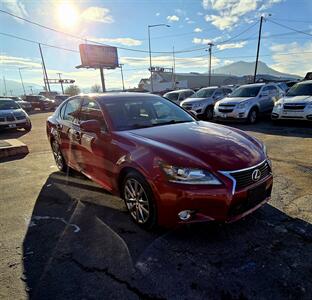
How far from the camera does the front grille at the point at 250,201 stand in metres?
2.86

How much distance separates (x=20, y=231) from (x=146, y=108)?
247 centimetres

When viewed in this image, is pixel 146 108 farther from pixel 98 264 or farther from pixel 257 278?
pixel 257 278

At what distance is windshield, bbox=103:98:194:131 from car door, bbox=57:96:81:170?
3.09 feet

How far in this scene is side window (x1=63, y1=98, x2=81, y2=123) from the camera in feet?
15.7

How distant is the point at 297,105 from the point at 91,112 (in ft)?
27.0

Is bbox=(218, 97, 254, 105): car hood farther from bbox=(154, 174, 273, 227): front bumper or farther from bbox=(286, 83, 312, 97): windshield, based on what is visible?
bbox=(154, 174, 273, 227): front bumper

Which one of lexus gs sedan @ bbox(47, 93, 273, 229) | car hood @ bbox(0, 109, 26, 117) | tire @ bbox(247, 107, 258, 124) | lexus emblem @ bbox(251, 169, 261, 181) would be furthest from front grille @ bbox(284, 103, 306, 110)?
car hood @ bbox(0, 109, 26, 117)

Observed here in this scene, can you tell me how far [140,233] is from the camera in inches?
128

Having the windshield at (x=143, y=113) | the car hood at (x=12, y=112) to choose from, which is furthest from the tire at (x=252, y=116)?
the car hood at (x=12, y=112)

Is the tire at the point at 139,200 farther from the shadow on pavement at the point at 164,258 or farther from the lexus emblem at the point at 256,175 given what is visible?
the lexus emblem at the point at 256,175

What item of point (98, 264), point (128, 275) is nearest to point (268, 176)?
point (128, 275)

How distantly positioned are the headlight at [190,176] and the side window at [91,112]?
4.57 ft

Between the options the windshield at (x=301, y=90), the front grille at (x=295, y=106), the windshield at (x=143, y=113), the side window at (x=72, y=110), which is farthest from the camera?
the windshield at (x=301, y=90)

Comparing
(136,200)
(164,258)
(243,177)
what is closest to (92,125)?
(136,200)
